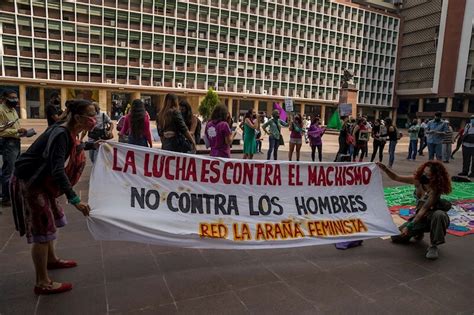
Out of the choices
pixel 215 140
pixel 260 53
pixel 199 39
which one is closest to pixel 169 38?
pixel 199 39

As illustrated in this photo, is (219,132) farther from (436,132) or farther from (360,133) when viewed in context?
(436,132)

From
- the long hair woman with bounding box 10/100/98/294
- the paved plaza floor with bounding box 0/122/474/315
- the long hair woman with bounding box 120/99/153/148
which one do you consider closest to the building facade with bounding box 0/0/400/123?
the long hair woman with bounding box 120/99/153/148

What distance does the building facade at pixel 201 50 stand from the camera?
45719 mm

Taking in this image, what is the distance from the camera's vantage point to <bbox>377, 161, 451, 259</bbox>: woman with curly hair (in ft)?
13.2

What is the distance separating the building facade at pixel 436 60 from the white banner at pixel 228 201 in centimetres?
6690

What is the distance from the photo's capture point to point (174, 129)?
5273mm

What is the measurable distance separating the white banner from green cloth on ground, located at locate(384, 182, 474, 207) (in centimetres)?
290

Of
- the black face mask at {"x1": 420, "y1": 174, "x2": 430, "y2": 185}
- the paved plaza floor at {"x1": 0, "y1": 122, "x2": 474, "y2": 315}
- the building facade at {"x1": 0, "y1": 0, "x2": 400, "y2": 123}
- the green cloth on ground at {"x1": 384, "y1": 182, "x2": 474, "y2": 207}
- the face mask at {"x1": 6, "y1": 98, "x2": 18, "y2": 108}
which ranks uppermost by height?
the building facade at {"x1": 0, "y1": 0, "x2": 400, "y2": 123}

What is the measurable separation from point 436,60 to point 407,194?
221ft

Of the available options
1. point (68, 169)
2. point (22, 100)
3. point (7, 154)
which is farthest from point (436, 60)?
point (68, 169)

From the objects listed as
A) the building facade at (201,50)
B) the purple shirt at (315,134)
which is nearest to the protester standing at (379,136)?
the purple shirt at (315,134)

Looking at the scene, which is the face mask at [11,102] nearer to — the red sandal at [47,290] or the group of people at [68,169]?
the group of people at [68,169]

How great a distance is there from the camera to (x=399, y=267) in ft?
12.3

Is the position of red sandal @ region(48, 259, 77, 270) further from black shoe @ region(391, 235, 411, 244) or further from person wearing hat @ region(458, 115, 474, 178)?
person wearing hat @ region(458, 115, 474, 178)
